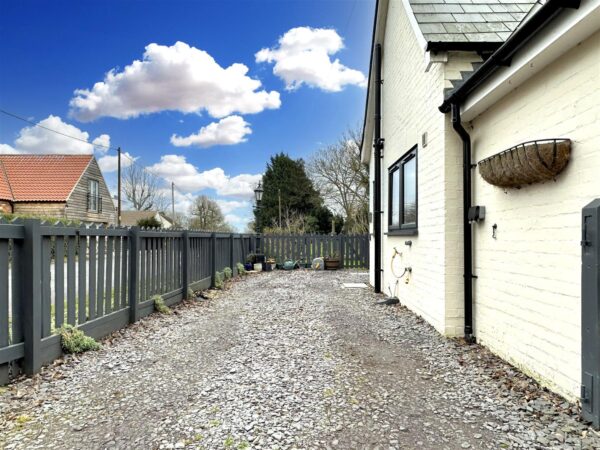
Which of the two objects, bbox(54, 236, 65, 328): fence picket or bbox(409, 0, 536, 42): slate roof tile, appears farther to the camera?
bbox(409, 0, 536, 42): slate roof tile

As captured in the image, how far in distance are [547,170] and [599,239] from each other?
69 cm

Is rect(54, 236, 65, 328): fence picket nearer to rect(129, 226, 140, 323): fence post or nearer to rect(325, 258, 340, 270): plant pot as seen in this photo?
rect(129, 226, 140, 323): fence post

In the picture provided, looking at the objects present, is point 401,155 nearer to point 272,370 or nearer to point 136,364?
point 272,370

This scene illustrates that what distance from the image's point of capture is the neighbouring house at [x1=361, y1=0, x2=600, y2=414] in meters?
2.48

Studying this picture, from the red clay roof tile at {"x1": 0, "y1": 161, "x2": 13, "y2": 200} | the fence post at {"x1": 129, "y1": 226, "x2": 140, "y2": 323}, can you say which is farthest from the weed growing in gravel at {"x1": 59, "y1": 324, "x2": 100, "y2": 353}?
the red clay roof tile at {"x1": 0, "y1": 161, "x2": 13, "y2": 200}

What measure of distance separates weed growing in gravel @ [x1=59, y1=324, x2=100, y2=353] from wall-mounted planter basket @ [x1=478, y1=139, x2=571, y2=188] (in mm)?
4330

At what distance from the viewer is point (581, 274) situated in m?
2.34

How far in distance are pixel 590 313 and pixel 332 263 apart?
11.6 meters

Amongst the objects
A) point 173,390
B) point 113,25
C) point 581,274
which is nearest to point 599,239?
point 581,274

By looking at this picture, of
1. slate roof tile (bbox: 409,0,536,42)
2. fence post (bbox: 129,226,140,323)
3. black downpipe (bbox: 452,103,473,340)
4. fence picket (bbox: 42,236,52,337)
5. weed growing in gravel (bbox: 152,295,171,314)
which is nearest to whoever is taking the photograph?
fence picket (bbox: 42,236,52,337)

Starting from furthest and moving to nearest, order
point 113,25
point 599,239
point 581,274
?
1. point 113,25
2. point 581,274
3. point 599,239

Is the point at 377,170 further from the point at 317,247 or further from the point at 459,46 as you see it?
the point at 317,247

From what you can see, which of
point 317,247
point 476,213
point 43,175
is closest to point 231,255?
point 317,247

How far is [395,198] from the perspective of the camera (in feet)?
23.7
